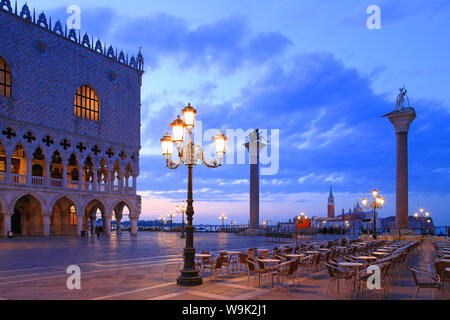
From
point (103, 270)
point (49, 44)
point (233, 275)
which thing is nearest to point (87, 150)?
point (49, 44)

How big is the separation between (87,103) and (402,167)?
30003 millimetres

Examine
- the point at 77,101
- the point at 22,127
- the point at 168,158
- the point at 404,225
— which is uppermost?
the point at 77,101

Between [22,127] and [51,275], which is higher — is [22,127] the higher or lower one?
the higher one

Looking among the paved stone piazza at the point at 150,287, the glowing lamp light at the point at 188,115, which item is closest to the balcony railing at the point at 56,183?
the paved stone piazza at the point at 150,287

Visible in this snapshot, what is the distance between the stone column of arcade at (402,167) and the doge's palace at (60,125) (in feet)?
86.3

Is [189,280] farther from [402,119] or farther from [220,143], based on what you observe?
[402,119]

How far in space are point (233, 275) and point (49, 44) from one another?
104ft

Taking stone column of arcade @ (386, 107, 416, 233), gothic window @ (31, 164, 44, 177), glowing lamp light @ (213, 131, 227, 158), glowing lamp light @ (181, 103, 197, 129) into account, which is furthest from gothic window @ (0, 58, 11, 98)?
stone column of arcade @ (386, 107, 416, 233)

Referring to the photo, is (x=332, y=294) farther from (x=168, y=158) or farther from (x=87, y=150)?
(x=87, y=150)

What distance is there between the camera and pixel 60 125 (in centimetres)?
3484

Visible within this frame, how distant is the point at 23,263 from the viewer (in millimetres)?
13656

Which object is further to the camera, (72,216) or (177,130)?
(72,216)

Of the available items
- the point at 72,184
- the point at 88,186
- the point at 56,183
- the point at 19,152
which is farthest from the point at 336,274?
the point at 19,152

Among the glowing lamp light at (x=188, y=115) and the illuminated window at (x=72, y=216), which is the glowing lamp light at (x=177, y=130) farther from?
the illuminated window at (x=72, y=216)
